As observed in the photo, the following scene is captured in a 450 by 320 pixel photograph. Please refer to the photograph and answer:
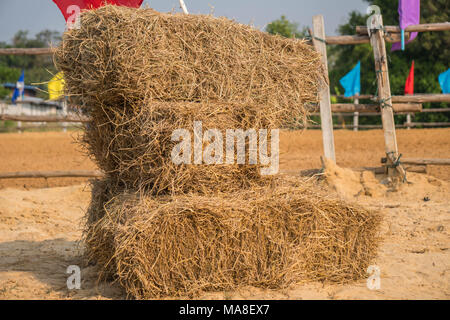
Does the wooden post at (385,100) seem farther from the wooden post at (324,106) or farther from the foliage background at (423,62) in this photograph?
the foliage background at (423,62)

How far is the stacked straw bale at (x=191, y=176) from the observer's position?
303 cm

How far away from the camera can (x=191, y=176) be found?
312 cm

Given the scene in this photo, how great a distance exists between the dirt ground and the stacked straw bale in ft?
0.67

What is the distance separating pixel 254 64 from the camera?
3.59 metres

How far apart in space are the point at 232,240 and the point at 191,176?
19.6 inches

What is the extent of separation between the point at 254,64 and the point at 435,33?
61.5ft

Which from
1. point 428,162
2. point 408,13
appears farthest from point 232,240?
point 408,13

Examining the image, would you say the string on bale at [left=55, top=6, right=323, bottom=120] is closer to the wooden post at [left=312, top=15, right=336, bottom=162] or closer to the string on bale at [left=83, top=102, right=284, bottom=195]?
the string on bale at [left=83, top=102, right=284, bottom=195]

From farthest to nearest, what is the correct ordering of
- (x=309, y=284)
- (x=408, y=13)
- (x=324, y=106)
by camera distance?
(x=408, y=13), (x=324, y=106), (x=309, y=284)

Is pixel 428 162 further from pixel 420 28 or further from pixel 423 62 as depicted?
pixel 423 62

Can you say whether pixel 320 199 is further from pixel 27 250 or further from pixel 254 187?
pixel 27 250

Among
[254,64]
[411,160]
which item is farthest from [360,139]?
[254,64]

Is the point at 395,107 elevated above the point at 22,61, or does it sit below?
below

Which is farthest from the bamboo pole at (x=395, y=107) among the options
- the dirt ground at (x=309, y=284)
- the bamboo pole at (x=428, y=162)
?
the dirt ground at (x=309, y=284)
